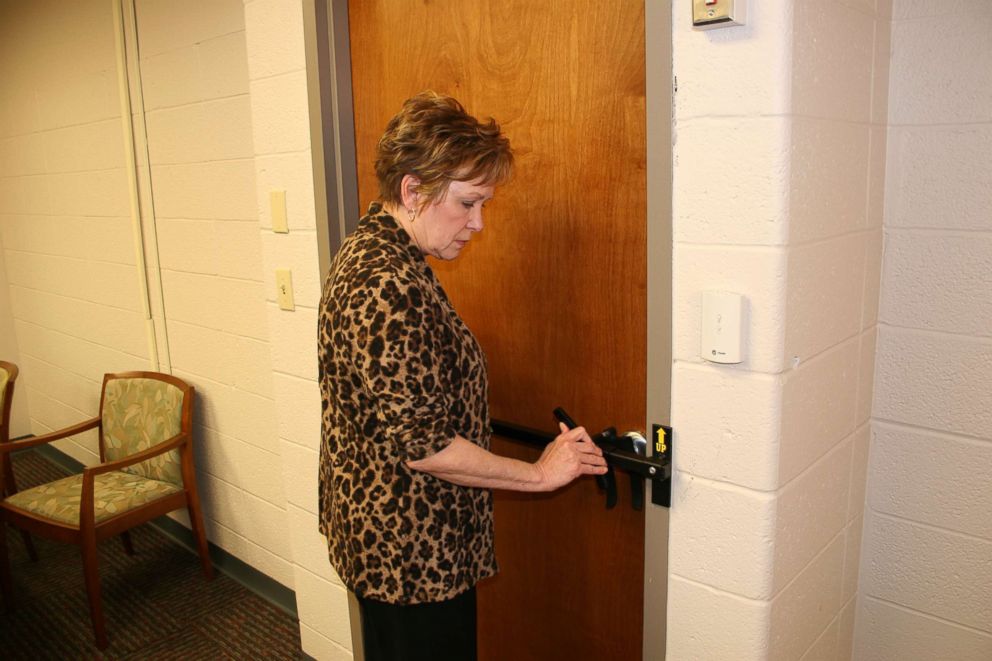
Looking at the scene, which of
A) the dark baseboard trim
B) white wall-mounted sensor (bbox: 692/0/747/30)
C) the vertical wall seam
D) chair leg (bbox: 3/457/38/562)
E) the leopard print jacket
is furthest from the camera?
chair leg (bbox: 3/457/38/562)

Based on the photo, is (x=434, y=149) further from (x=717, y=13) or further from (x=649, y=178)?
(x=717, y=13)

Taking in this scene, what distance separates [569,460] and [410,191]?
0.59 meters

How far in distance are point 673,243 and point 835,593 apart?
84 cm

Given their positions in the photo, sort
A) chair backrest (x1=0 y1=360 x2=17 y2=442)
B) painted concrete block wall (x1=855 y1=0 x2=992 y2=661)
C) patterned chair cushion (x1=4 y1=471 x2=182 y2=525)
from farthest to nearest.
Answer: chair backrest (x1=0 y1=360 x2=17 y2=442)
patterned chair cushion (x1=4 y1=471 x2=182 y2=525)
painted concrete block wall (x1=855 y1=0 x2=992 y2=661)

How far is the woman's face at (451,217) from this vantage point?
1.33 metres

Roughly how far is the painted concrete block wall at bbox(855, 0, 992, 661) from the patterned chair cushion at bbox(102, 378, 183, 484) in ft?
7.90

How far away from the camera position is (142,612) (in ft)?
8.84

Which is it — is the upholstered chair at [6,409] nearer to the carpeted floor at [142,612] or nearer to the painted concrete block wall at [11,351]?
the carpeted floor at [142,612]

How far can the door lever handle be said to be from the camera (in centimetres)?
144

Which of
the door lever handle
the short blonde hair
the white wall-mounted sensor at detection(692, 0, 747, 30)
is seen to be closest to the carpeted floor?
the door lever handle

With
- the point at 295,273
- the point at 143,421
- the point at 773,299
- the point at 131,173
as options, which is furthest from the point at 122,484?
the point at 773,299

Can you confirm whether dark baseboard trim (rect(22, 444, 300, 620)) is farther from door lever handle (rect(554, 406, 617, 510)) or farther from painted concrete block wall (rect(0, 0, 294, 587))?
door lever handle (rect(554, 406, 617, 510))

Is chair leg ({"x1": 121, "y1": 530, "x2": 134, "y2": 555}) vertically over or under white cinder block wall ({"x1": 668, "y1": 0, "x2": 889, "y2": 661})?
under

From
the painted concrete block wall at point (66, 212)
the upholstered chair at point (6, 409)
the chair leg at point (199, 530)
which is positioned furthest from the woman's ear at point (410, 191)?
the upholstered chair at point (6, 409)
